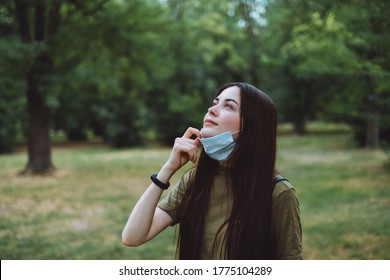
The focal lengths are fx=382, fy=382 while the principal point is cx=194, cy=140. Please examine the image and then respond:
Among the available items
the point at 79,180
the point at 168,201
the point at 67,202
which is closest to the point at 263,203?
the point at 168,201

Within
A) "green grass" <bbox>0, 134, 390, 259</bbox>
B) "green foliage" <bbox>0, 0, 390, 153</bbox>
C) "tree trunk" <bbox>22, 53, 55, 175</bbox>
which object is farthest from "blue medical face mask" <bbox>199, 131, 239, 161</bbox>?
"tree trunk" <bbox>22, 53, 55, 175</bbox>

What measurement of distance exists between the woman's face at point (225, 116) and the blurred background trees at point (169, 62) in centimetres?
269

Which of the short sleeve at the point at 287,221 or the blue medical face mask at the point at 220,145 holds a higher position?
the blue medical face mask at the point at 220,145

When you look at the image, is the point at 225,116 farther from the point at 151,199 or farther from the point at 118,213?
the point at 118,213

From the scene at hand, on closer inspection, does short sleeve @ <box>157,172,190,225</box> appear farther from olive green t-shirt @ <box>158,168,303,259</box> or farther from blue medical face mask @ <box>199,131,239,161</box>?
blue medical face mask @ <box>199,131,239,161</box>

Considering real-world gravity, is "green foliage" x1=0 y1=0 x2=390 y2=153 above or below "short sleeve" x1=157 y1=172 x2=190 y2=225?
above

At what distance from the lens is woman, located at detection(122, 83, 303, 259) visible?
1.71 meters

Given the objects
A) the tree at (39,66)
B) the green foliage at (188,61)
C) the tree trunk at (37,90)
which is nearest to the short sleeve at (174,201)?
the green foliage at (188,61)

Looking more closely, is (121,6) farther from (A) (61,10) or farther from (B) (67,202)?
(B) (67,202)

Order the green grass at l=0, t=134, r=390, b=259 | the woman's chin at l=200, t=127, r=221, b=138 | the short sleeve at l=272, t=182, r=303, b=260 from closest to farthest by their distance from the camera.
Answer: the short sleeve at l=272, t=182, r=303, b=260, the woman's chin at l=200, t=127, r=221, b=138, the green grass at l=0, t=134, r=390, b=259

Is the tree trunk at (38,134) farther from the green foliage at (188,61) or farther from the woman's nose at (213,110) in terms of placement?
the woman's nose at (213,110)

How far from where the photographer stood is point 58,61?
12.0 metres

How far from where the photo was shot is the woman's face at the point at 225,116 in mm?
1798

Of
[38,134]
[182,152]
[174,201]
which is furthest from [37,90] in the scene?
[182,152]
